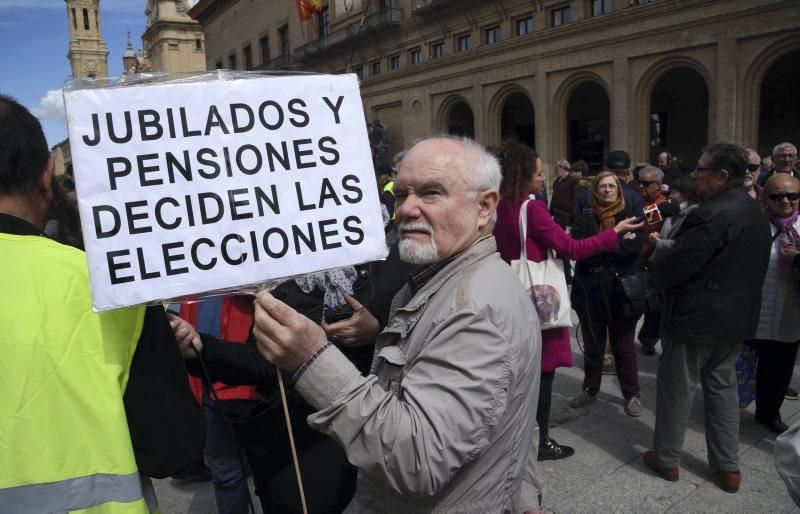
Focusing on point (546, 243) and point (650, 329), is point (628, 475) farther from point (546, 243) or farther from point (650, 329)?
point (650, 329)

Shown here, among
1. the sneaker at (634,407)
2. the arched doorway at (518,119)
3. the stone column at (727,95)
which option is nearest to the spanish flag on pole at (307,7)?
the arched doorway at (518,119)

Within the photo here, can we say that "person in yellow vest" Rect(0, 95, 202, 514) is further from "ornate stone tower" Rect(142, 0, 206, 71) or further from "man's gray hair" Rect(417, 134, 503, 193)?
"ornate stone tower" Rect(142, 0, 206, 71)

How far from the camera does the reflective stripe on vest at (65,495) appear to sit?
1.22m

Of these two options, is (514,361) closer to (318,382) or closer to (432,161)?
(318,382)

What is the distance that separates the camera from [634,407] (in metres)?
4.32

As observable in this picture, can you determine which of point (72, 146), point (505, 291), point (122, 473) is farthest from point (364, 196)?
point (122, 473)

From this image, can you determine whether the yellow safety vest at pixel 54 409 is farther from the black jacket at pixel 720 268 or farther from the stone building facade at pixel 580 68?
the stone building facade at pixel 580 68

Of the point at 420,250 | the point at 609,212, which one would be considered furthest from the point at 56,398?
the point at 609,212

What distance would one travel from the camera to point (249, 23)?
43.0 metres

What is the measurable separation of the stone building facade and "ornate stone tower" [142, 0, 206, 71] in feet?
109

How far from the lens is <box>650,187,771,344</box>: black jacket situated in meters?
3.21

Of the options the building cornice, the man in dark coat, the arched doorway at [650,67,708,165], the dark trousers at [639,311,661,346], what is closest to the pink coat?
the man in dark coat

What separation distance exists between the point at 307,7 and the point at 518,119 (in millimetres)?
13495

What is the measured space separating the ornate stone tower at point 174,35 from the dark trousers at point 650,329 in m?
63.3
